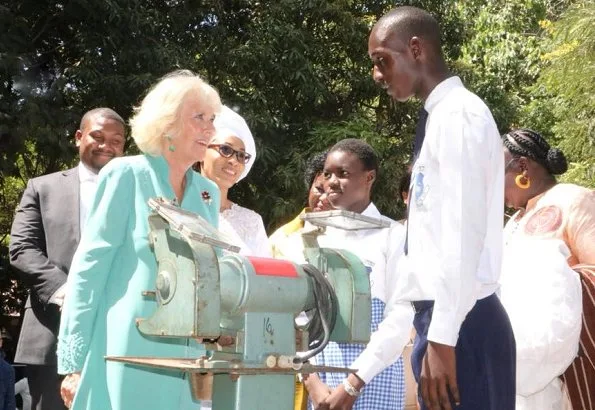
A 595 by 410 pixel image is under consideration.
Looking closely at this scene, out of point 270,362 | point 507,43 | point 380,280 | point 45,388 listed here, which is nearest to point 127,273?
point 270,362

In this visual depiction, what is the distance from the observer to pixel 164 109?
10.2 ft

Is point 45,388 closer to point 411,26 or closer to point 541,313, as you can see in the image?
point 541,313

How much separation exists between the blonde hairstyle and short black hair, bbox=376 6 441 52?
0.65 meters

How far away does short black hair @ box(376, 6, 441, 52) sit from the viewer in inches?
112

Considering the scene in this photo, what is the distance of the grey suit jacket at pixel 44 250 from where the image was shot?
14.2 feet

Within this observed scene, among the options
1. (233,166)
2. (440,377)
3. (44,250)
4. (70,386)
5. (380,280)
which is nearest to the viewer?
(440,377)

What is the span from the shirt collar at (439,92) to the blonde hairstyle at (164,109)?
777mm

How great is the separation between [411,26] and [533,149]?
1515mm

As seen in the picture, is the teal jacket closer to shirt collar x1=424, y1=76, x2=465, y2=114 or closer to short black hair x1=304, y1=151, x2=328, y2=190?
shirt collar x1=424, y1=76, x2=465, y2=114

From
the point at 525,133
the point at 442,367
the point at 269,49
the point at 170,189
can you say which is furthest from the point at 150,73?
the point at 442,367

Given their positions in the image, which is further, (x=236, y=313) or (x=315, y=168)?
(x=315, y=168)

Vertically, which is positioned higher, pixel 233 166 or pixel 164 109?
pixel 233 166

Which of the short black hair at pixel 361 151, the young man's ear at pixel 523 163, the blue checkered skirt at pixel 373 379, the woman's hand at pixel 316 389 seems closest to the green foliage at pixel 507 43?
the short black hair at pixel 361 151

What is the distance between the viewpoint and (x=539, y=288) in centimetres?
334
